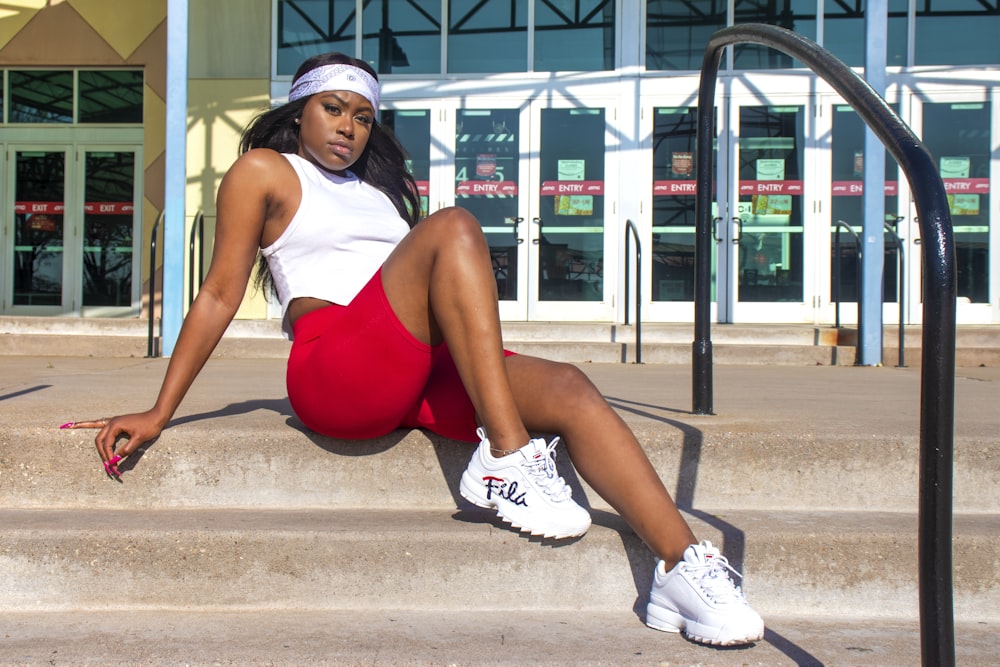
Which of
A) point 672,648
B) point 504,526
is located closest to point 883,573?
point 672,648

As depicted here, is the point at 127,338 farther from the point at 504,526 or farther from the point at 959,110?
the point at 959,110

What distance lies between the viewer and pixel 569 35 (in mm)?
8602

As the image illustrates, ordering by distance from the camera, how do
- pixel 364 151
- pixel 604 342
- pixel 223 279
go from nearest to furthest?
pixel 223 279
pixel 364 151
pixel 604 342

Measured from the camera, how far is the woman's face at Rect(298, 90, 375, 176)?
7.41ft

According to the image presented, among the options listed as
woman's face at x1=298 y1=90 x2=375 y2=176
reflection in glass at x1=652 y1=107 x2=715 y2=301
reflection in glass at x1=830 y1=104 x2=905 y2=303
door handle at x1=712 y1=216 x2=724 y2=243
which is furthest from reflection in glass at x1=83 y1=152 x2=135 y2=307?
woman's face at x1=298 y1=90 x2=375 y2=176

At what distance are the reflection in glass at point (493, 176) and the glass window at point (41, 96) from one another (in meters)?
4.27

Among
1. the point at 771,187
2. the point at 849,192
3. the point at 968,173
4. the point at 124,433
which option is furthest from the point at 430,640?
the point at 968,173

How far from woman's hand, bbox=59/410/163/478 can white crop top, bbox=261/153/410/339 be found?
43cm

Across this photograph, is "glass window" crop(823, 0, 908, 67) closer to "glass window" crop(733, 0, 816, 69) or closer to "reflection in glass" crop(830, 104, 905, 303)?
"glass window" crop(733, 0, 816, 69)

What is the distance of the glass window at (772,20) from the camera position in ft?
27.5

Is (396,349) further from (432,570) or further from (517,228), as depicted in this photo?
(517,228)

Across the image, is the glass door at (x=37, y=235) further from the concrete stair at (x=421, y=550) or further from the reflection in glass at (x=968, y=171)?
the reflection in glass at (x=968, y=171)

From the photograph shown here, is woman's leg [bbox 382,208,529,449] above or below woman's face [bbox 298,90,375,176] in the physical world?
below

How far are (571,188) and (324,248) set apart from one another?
660 centimetres
